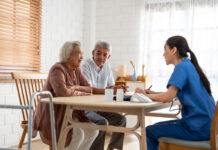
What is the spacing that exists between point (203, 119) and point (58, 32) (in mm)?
3195

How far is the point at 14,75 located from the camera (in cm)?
259

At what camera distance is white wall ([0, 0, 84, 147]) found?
11.9 ft

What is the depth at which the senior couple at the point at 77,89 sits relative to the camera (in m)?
2.27

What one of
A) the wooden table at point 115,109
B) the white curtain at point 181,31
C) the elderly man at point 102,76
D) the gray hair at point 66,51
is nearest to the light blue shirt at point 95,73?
the elderly man at point 102,76

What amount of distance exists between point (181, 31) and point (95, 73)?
231 centimetres

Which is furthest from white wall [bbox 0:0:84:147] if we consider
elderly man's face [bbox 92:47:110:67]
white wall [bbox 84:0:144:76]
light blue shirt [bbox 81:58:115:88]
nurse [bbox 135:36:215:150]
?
nurse [bbox 135:36:215:150]

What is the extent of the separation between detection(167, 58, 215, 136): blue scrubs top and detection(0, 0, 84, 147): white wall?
241 cm

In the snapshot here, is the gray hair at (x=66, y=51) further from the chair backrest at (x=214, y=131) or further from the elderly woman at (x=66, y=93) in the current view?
the chair backrest at (x=214, y=131)

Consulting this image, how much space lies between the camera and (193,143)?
1.89 m

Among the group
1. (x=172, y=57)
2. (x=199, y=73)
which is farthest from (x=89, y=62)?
(x=199, y=73)

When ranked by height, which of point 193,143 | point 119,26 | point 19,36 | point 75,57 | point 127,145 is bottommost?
point 127,145

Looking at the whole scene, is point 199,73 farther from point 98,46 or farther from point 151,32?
point 151,32

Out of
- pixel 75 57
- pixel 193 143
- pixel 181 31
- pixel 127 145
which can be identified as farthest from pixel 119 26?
pixel 193 143

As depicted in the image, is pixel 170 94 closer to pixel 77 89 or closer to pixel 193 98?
pixel 193 98
